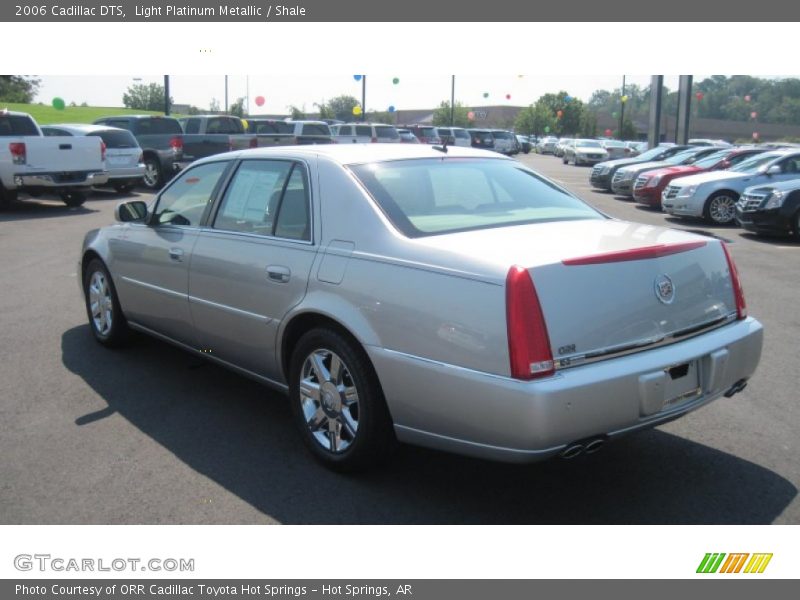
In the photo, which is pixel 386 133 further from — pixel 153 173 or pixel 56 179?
pixel 56 179

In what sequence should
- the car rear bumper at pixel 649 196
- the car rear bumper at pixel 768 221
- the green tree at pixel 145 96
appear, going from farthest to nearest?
1. the green tree at pixel 145 96
2. the car rear bumper at pixel 649 196
3. the car rear bumper at pixel 768 221

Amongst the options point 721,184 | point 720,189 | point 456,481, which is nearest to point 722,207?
point 720,189

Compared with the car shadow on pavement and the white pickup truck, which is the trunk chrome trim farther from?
the white pickup truck

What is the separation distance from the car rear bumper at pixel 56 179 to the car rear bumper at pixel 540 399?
1442cm

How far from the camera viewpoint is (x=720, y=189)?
15.8 meters

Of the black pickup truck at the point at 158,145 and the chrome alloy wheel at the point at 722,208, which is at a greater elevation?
the black pickup truck at the point at 158,145

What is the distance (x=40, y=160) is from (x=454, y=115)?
67.6 m

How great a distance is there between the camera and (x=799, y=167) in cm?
1452

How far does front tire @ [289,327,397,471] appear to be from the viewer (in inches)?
151

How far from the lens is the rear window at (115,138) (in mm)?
18734

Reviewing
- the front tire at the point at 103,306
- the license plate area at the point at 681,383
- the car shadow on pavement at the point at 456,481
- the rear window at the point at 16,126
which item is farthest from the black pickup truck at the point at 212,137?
the license plate area at the point at 681,383

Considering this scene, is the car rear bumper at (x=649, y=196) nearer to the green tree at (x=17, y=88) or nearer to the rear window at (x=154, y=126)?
the rear window at (x=154, y=126)

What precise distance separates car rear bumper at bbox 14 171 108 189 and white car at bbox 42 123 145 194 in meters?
1.88

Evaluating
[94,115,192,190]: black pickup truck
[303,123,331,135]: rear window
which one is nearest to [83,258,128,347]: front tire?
[94,115,192,190]: black pickup truck
